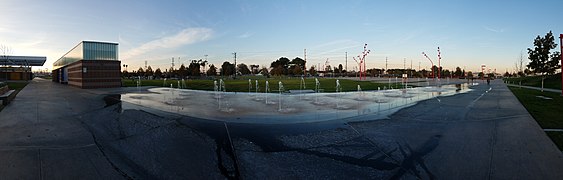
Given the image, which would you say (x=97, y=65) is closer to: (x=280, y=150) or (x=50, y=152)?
(x=50, y=152)

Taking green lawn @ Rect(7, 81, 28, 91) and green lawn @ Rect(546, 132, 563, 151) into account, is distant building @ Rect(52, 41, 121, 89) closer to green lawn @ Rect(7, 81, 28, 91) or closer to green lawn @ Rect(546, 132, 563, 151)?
green lawn @ Rect(7, 81, 28, 91)

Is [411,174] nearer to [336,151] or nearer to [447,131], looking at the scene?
[336,151]

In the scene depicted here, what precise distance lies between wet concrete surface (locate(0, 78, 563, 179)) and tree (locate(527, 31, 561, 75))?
176ft

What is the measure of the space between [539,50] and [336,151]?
61805 millimetres

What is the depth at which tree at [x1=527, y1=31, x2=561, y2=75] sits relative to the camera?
162 ft

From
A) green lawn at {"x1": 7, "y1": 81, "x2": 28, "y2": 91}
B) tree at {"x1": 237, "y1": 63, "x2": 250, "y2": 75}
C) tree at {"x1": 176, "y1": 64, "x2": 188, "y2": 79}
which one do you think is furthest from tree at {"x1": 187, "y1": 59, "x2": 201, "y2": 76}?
green lawn at {"x1": 7, "y1": 81, "x2": 28, "y2": 91}

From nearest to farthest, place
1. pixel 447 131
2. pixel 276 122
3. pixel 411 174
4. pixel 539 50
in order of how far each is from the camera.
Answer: pixel 411 174, pixel 447 131, pixel 276 122, pixel 539 50

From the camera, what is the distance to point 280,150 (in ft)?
22.0

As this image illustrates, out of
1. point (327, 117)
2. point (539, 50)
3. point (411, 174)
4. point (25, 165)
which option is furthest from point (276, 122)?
point (539, 50)

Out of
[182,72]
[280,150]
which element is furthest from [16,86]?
[182,72]

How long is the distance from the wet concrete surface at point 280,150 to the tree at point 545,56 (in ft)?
176

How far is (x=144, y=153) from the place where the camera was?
6.76 m

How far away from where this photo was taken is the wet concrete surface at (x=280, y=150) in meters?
5.55

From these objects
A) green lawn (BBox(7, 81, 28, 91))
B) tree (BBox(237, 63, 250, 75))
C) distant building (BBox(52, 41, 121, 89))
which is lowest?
green lawn (BBox(7, 81, 28, 91))
